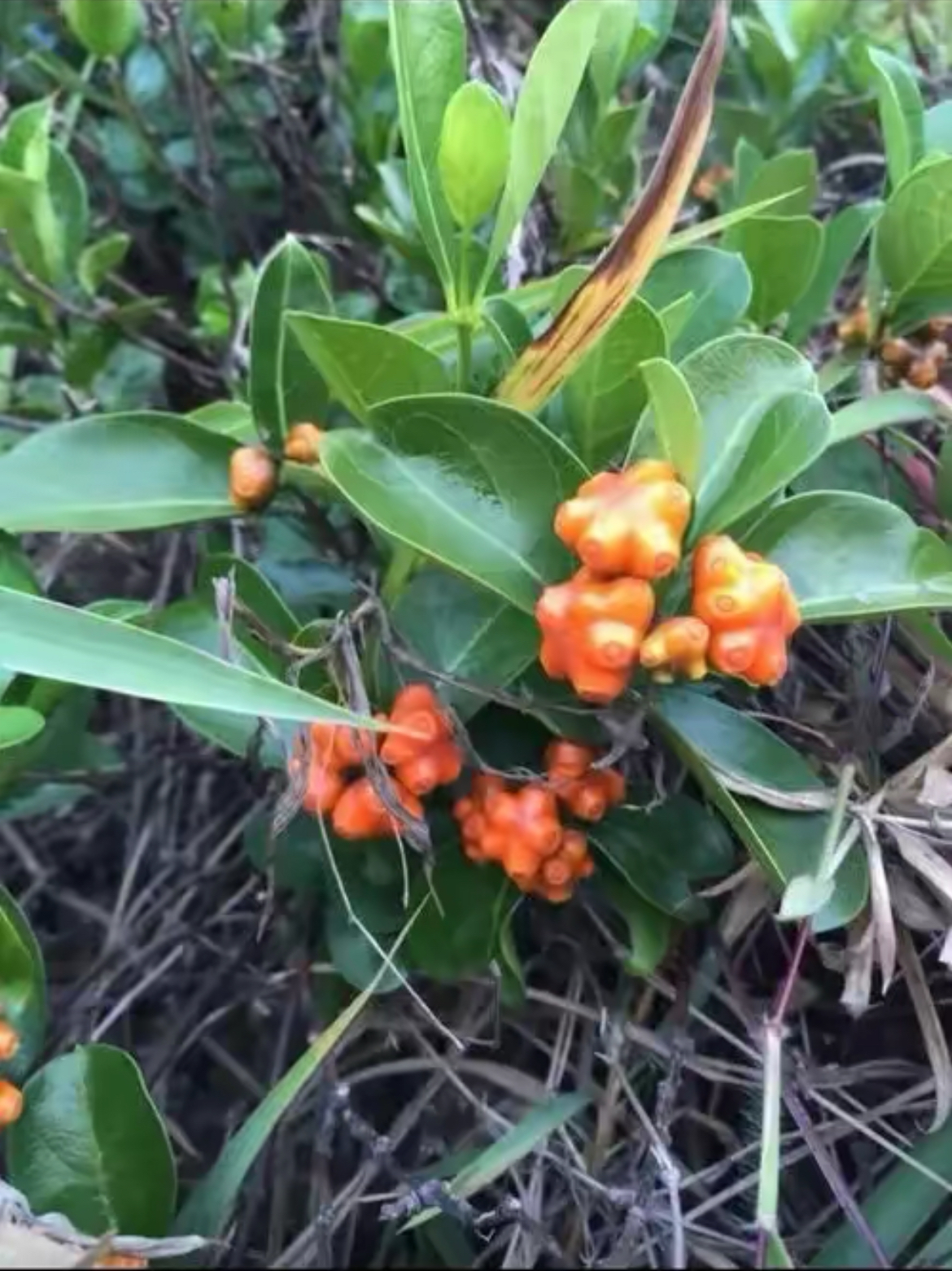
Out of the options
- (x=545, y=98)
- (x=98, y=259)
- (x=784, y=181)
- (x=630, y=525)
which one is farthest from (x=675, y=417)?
(x=98, y=259)

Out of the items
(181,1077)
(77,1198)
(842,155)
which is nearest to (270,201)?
(842,155)

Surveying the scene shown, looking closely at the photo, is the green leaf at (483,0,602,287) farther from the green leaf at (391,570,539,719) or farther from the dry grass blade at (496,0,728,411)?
the green leaf at (391,570,539,719)

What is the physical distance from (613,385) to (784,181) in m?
0.31

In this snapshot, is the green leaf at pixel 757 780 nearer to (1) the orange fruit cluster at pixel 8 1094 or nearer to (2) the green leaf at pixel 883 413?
(2) the green leaf at pixel 883 413

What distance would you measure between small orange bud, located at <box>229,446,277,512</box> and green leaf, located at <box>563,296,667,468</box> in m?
0.18

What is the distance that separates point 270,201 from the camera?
4.50 ft

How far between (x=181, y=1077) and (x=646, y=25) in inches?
32.7

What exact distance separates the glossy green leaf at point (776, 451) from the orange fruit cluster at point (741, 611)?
33 mm

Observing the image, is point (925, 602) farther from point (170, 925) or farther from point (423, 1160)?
point (170, 925)

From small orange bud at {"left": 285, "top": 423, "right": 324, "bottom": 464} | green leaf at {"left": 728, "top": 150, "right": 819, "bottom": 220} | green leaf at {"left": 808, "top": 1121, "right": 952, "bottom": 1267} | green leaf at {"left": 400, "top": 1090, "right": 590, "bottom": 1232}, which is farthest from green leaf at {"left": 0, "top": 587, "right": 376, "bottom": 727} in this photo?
green leaf at {"left": 728, "top": 150, "right": 819, "bottom": 220}

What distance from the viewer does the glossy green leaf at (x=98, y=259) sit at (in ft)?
3.74

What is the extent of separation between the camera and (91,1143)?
81cm

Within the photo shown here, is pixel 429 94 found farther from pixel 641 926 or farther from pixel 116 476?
pixel 641 926

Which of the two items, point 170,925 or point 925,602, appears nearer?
point 925,602
